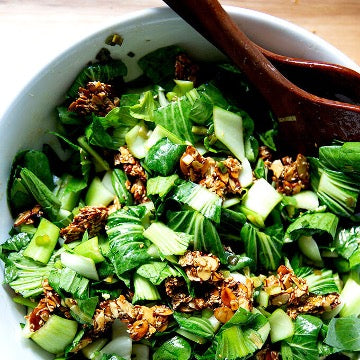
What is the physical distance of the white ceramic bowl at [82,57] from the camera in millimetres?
→ 1701

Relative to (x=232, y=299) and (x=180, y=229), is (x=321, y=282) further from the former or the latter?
(x=180, y=229)

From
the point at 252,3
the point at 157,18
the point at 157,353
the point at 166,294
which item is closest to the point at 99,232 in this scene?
the point at 166,294

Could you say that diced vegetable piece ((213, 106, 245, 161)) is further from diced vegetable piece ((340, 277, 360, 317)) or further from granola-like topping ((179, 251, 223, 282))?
diced vegetable piece ((340, 277, 360, 317))

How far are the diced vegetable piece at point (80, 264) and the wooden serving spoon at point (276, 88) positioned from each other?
76cm

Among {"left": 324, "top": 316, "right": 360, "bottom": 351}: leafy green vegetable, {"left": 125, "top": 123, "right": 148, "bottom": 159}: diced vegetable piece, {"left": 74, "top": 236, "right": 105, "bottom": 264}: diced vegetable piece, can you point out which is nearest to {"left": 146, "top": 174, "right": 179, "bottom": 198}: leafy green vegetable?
{"left": 125, "top": 123, "right": 148, "bottom": 159}: diced vegetable piece

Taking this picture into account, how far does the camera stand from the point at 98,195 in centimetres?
183

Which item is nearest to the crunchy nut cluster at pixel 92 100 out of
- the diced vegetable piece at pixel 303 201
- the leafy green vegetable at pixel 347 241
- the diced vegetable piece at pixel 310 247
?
the diced vegetable piece at pixel 303 201

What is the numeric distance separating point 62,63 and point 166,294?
789 mm

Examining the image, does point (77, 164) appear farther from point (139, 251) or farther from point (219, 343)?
point (219, 343)

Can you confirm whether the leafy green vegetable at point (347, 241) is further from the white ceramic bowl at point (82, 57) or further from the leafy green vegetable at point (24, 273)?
the leafy green vegetable at point (24, 273)

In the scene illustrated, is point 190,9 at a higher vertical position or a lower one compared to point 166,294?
higher

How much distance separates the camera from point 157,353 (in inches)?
65.8

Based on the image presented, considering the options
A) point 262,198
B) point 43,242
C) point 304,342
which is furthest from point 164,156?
point 304,342

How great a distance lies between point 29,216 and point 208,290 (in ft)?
2.03
